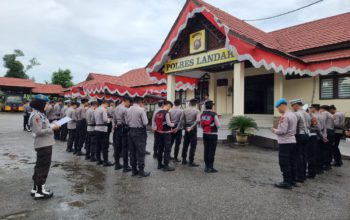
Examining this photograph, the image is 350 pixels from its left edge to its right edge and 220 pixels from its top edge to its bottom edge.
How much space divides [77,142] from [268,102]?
9.76 m

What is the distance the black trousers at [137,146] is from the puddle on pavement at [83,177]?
77cm

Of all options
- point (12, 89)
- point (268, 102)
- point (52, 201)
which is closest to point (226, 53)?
point (268, 102)

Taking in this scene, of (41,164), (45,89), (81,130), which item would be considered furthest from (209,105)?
(45,89)

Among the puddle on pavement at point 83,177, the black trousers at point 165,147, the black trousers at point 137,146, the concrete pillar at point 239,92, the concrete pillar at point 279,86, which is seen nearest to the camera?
the puddle on pavement at point 83,177

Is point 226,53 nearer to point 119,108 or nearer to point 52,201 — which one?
point 119,108

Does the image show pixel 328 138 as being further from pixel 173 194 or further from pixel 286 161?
pixel 173 194

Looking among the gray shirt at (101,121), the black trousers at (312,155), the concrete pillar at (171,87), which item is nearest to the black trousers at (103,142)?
the gray shirt at (101,121)

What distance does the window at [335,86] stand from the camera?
983cm

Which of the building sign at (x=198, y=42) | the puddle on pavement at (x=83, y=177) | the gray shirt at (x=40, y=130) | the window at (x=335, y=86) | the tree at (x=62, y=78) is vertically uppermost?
the tree at (x=62, y=78)

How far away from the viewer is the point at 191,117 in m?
6.23

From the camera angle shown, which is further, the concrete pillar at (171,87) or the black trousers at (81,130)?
the concrete pillar at (171,87)

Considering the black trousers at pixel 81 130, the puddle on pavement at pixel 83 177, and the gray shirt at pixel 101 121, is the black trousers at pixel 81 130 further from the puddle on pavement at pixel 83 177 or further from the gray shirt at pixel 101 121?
the gray shirt at pixel 101 121

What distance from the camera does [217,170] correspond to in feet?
18.2

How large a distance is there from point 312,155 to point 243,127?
382 centimetres
